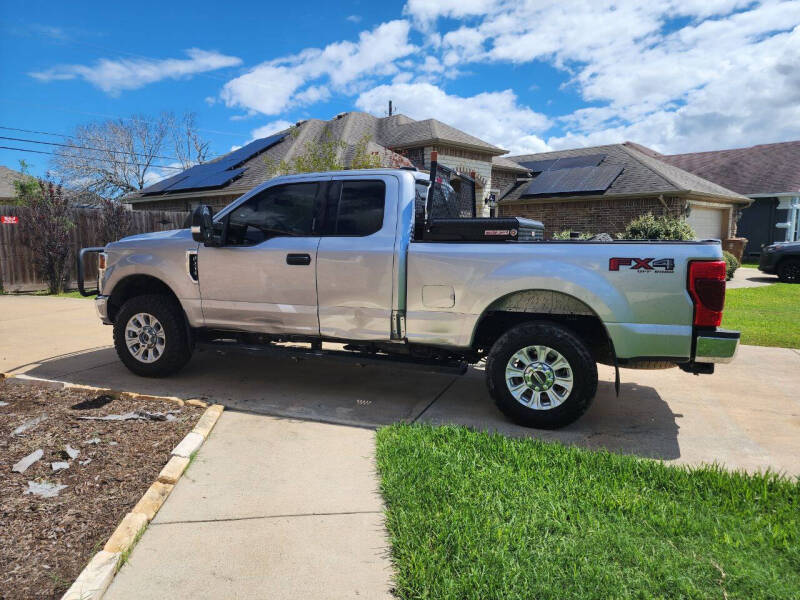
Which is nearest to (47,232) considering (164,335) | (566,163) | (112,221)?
(112,221)

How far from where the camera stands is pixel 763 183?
90.7 ft

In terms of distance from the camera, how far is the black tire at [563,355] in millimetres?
4316

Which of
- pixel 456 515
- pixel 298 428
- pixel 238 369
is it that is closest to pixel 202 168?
pixel 238 369

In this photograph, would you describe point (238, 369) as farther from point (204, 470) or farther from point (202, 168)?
point (202, 168)

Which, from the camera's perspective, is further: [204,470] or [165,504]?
[204,470]

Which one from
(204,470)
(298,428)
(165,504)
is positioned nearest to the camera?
(165,504)

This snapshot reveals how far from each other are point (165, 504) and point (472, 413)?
2633mm

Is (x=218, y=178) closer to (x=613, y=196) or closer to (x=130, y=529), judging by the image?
(x=613, y=196)

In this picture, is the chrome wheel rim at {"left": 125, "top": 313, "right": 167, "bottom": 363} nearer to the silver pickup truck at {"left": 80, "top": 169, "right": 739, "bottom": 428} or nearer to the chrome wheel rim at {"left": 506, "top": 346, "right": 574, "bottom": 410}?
the silver pickup truck at {"left": 80, "top": 169, "right": 739, "bottom": 428}

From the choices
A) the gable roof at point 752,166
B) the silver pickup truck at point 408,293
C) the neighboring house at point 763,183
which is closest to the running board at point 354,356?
the silver pickup truck at point 408,293

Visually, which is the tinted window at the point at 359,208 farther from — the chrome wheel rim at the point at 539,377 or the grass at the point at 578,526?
the grass at the point at 578,526

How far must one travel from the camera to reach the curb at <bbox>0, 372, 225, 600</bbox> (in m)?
2.46

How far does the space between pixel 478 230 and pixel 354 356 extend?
1.61 meters

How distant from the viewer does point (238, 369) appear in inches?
252
